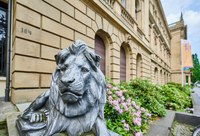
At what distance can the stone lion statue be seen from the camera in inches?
60.5

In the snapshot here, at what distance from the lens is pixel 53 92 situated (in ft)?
5.68

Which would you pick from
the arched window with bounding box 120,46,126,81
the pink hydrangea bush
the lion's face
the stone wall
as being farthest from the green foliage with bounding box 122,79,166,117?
the lion's face

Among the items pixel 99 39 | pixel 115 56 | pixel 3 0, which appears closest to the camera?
pixel 3 0

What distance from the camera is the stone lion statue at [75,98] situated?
1.54 m

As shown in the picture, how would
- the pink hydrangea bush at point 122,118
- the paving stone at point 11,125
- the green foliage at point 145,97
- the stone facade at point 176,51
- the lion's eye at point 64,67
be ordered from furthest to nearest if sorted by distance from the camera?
the stone facade at point 176,51, the green foliage at point 145,97, the pink hydrangea bush at point 122,118, the paving stone at point 11,125, the lion's eye at point 64,67

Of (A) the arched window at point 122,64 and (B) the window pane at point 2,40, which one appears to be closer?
(B) the window pane at point 2,40

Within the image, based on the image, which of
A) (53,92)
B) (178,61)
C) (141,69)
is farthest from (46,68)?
(178,61)

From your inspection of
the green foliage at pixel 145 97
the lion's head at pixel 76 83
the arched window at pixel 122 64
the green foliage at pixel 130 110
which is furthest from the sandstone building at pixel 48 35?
the lion's head at pixel 76 83

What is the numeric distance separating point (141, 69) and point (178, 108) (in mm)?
5774

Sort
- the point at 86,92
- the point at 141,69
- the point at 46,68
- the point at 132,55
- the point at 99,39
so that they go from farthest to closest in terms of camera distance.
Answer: the point at 141,69 < the point at 132,55 < the point at 99,39 < the point at 46,68 < the point at 86,92

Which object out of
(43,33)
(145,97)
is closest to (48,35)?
(43,33)

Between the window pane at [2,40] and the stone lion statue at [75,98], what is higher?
the window pane at [2,40]

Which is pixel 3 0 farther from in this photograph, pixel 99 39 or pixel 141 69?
pixel 141 69

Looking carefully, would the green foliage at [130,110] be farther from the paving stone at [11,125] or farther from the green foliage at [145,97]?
the paving stone at [11,125]
